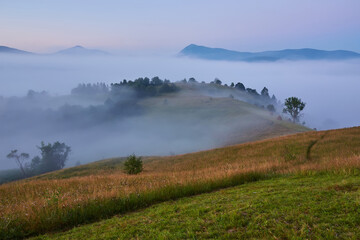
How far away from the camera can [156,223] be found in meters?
6.11

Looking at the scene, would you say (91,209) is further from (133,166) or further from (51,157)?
(51,157)

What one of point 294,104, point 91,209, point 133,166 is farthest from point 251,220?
point 294,104

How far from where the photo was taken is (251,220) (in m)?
5.73

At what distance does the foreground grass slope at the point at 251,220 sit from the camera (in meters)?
5.09

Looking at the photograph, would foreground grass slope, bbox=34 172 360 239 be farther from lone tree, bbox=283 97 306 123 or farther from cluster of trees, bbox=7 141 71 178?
lone tree, bbox=283 97 306 123

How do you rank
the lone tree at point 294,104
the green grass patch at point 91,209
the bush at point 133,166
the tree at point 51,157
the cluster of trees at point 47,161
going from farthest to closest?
1. the lone tree at point 294,104
2. the tree at point 51,157
3. the cluster of trees at point 47,161
4. the bush at point 133,166
5. the green grass patch at point 91,209

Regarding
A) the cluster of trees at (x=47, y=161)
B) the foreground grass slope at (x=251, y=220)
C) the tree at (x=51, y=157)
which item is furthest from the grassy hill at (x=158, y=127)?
the foreground grass slope at (x=251, y=220)

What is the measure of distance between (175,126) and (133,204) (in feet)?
462

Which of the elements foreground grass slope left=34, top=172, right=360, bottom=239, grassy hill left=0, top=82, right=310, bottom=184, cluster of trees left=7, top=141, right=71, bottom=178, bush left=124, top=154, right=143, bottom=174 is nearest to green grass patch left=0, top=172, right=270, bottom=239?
foreground grass slope left=34, top=172, right=360, bottom=239

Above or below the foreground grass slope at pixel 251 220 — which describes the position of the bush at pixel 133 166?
below

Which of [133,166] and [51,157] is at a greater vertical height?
[133,166]

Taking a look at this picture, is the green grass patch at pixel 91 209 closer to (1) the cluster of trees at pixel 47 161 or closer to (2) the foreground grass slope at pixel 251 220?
(2) the foreground grass slope at pixel 251 220

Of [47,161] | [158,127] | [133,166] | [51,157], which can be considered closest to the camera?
[133,166]

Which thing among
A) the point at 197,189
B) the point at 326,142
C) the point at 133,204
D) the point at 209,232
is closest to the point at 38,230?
the point at 133,204
